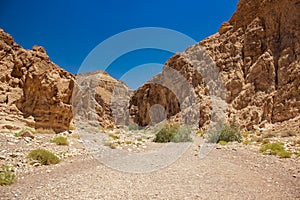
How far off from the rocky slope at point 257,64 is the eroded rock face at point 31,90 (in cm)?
1427

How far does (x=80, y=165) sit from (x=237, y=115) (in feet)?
55.6

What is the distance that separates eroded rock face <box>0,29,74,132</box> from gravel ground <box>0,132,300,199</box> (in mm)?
5202

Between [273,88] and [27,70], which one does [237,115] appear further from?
[27,70]

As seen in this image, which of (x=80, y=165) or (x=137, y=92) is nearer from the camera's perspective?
(x=80, y=165)

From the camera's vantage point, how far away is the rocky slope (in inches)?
712

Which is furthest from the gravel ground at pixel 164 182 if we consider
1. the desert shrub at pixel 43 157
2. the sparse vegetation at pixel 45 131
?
the sparse vegetation at pixel 45 131

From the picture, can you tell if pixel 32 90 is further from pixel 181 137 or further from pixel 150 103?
pixel 150 103

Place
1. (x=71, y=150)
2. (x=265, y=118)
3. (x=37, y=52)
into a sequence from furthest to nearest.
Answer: (x=265, y=118) < (x=37, y=52) < (x=71, y=150)

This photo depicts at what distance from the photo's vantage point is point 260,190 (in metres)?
4.39

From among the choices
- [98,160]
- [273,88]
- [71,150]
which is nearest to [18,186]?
[98,160]

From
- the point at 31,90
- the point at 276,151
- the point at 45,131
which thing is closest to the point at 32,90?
the point at 31,90

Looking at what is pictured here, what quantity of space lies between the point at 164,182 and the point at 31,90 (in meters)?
8.96

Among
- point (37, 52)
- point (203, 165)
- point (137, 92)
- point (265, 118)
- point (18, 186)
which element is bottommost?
point (18, 186)

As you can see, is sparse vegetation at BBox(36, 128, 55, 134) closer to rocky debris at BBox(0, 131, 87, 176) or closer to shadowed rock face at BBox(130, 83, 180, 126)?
rocky debris at BBox(0, 131, 87, 176)
